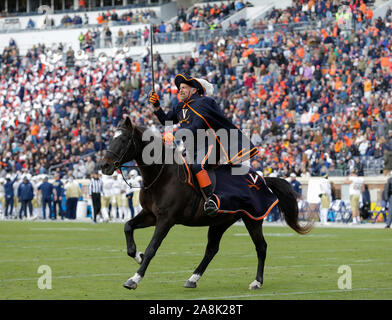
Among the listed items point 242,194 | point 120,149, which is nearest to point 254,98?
point 242,194

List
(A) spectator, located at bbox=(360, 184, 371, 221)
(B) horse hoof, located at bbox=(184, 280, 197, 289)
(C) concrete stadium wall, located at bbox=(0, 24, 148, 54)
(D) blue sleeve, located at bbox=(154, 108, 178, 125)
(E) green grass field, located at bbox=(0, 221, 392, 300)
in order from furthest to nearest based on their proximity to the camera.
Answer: (C) concrete stadium wall, located at bbox=(0, 24, 148, 54) → (A) spectator, located at bbox=(360, 184, 371, 221) → (D) blue sleeve, located at bbox=(154, 108, 178, 125) → (B) horse hoof, located at bbox=(184, 280, 197, 289) → (E) green grass field, located at bbox=(0, 221, 392, 300)

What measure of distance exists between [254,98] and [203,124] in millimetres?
26940

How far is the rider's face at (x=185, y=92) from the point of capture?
11.8 m

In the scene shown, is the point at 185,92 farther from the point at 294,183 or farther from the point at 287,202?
the point at 294,183

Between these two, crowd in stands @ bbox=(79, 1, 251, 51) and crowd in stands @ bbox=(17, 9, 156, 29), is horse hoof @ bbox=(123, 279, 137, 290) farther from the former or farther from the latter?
crowd in stands @ bbox=(17, 9, 156, 29)

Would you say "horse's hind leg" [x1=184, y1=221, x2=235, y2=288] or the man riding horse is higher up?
the man riding horse

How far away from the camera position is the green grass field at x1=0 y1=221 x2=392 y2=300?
10.8 m

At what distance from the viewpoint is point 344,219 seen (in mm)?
31531

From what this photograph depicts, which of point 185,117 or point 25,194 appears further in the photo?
point 25,194

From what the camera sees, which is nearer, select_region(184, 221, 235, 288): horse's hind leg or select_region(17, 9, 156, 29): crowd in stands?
select_region(184, 221, 235, 288): horse's hind leg

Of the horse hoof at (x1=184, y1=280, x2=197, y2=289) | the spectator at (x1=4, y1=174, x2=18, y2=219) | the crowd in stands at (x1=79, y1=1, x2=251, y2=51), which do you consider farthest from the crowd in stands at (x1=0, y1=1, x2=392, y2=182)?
the horse hoof at (x1=184, y1=280, x2=197, y2=289)

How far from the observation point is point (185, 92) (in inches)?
467

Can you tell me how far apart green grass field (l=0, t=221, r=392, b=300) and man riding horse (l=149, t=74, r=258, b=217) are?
146 centimetres

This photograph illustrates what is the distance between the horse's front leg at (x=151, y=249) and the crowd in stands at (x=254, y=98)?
20.3 meters
